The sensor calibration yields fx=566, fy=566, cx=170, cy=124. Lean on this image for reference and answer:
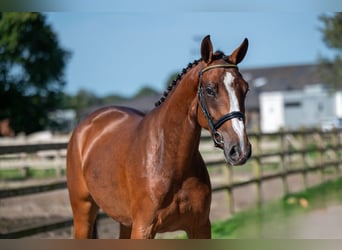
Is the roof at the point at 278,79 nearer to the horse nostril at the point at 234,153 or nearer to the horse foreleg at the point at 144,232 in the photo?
the horse foreleg at the point at 144,232

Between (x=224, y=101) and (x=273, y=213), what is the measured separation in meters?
6.17

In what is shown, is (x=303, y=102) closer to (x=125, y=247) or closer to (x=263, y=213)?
(x=263, y=213)

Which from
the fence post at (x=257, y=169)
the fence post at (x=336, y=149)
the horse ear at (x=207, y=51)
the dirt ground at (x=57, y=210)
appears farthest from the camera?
the fence post at (x=336, y=149)

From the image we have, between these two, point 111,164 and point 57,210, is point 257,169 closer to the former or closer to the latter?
point 57,210

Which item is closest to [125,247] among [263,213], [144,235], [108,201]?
[144,235]

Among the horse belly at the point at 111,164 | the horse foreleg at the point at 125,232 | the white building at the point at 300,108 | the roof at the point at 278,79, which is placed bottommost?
the horse foreleg at the point at 125,232

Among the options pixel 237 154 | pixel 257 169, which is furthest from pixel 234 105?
pixel 257 169

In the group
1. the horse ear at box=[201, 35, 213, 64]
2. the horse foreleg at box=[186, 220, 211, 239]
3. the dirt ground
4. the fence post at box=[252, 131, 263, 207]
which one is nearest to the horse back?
the horse foreleg at box=[186, 220, 211, 239]

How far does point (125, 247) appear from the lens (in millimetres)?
3488

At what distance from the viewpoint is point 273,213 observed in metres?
9.15

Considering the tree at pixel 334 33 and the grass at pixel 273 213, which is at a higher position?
the tree at pixel 334 33

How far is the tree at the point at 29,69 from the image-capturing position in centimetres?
2077

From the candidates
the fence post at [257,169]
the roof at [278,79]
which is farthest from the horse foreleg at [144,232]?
the roof at [278,79]

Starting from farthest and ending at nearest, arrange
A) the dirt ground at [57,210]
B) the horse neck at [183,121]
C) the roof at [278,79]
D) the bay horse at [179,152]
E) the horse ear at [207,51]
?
the roof at [278,79] < the dirt ground at [57,210] < the horse neck at [183,121] < the horse ear at [207,51] < the bay horse at [179,152]
